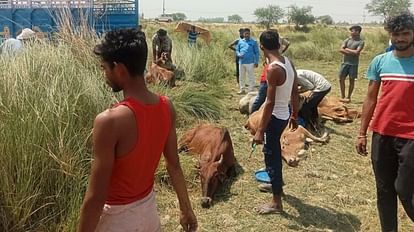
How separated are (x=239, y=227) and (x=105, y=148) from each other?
255cm

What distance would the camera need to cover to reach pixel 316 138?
7023 millimetres

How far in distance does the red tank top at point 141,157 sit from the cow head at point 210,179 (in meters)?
2.48

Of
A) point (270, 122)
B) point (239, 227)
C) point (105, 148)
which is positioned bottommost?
point (239, 227)

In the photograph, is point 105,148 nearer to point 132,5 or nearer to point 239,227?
point 239,227

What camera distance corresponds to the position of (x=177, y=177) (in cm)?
252

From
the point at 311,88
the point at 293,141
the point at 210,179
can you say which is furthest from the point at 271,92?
the point at 311,88

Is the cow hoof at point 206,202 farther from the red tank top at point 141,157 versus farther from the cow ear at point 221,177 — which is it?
the red tank top at point 141,157

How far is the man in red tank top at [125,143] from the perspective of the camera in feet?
6.48

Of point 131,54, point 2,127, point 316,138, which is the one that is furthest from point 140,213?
point 316,138

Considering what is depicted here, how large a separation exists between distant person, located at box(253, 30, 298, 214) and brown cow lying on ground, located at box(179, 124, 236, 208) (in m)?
0.72

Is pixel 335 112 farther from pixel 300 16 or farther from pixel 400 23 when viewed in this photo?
pixel 300 16

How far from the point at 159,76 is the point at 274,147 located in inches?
203

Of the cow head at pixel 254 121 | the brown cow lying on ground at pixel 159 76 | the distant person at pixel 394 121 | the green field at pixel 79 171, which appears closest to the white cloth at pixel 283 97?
the distant person at pixel 394 121

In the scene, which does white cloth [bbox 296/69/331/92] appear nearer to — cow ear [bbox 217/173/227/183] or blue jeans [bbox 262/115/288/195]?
cow ear [bbox 217/173/227/183]
